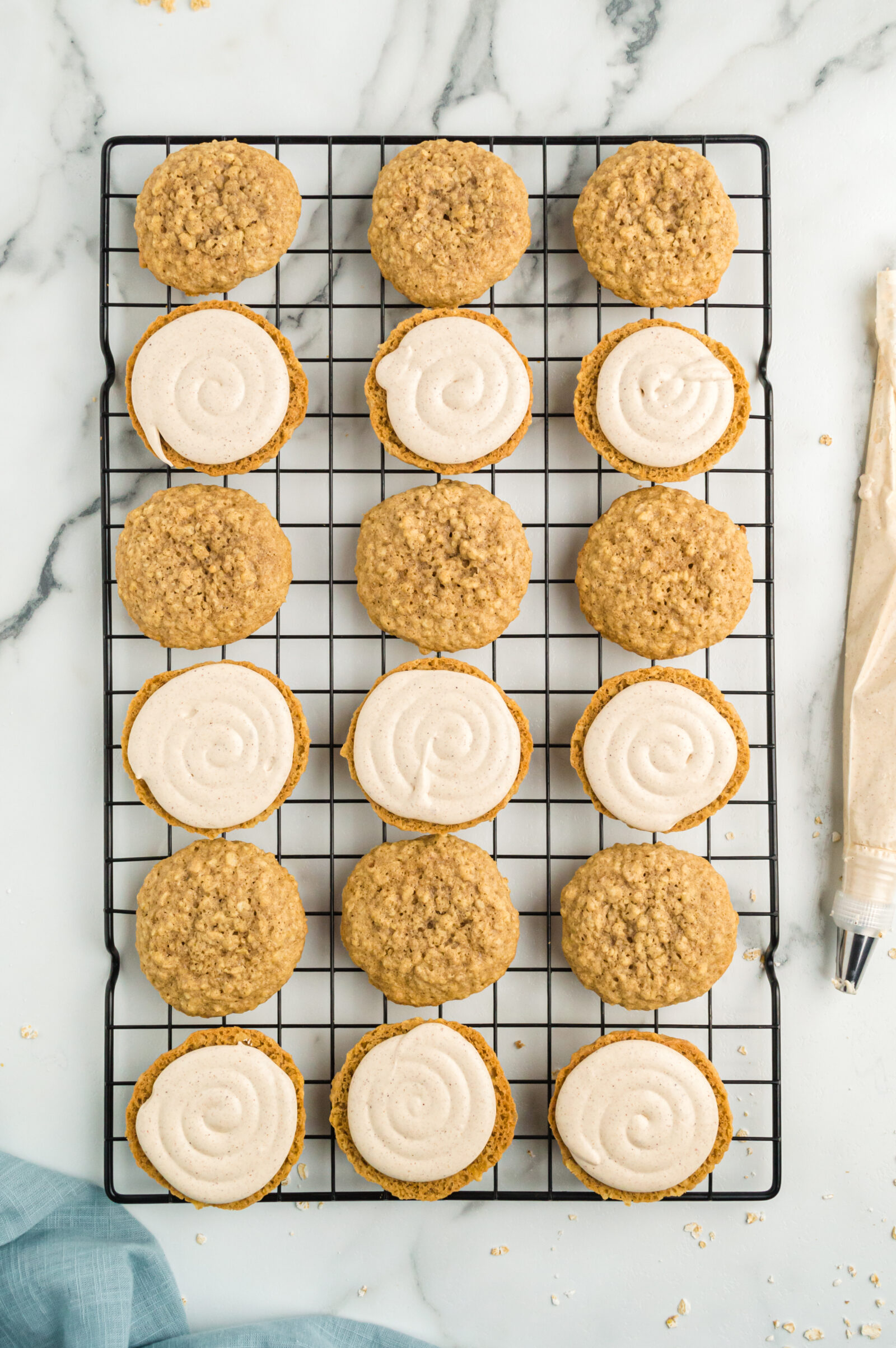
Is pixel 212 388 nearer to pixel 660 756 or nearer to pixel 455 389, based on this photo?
pixel 455 389

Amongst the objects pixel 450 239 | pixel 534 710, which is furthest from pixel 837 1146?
pixel 450 239

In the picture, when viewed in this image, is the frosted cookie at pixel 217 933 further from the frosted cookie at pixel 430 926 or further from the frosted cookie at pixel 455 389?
the frosted cookie at pixel 455 389

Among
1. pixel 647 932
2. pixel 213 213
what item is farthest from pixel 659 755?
pixel 213 213

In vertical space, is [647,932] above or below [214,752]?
below

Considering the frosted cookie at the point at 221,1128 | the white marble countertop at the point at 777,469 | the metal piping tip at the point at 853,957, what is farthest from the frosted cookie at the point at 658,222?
the frosted cookie at the point at 221,1128

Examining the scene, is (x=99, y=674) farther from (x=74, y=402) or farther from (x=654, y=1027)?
(x=654, y=1027)

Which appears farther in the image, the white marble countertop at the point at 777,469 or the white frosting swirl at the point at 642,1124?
the white marble countertop at the point at 777,469

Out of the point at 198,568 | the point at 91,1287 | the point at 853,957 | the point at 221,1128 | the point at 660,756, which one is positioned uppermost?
the point at 198,568
